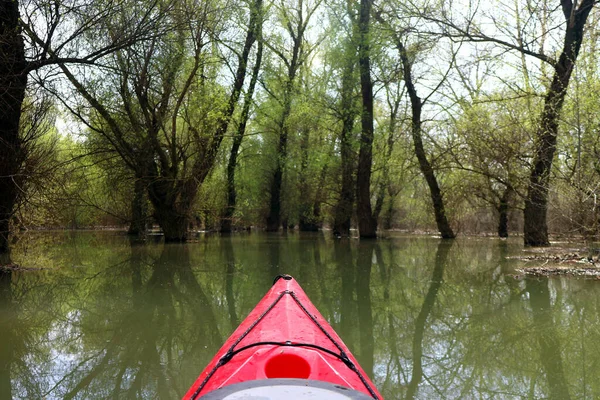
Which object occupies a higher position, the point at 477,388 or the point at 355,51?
the point at 355,51

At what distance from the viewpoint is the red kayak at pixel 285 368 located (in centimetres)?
178

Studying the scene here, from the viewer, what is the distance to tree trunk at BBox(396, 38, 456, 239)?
16.6m

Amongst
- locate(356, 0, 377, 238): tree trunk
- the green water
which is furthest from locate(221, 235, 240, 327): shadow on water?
locate(356, 0, 377, 238): tree trunk

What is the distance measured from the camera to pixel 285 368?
91.8 inches

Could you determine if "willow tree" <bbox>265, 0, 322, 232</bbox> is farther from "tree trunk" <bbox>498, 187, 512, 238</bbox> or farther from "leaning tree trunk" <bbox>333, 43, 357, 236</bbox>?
"tree trunk" <bbox>498, 187, 512, 238</bbox>

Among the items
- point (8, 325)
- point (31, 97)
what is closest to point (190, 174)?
point (31, 97)

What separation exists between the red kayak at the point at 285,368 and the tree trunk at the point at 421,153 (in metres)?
14.2

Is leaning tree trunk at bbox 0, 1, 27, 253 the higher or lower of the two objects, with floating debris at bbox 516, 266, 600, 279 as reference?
higher

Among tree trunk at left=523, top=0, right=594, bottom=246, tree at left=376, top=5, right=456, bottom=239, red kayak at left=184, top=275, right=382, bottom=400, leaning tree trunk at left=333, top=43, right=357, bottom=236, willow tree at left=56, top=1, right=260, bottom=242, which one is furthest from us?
leaning tree trunk at left=333, top=43, right=357, bottom=236

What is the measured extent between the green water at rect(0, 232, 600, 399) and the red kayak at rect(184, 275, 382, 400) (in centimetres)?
76

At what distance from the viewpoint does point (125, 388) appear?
3188 mm

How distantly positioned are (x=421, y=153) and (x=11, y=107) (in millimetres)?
12672

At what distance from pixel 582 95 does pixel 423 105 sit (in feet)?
25.8

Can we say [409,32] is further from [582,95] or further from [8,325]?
[8,325]
